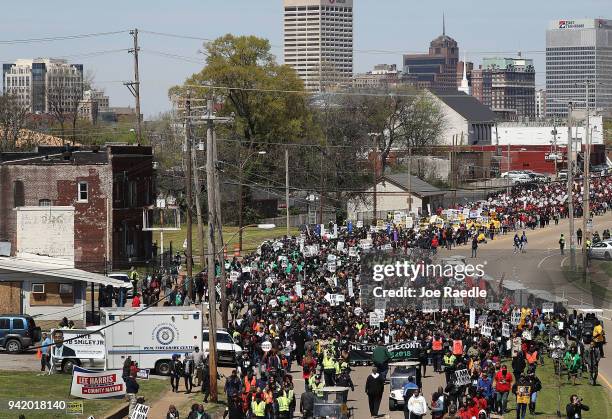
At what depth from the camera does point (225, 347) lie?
43.8 metres

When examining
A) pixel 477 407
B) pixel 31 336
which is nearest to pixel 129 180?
pixel 31 336

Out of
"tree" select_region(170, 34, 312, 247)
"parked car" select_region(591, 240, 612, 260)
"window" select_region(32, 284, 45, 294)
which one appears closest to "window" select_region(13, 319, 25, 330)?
"window" select_region(32, 284, 45, 294)

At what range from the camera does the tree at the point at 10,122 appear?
117438mm

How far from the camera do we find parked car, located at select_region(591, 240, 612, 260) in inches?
2755

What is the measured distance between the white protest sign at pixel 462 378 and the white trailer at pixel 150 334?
1018cm

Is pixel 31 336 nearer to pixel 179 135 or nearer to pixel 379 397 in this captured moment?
pixel 379 397

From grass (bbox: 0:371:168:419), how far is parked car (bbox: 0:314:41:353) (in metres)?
5.03

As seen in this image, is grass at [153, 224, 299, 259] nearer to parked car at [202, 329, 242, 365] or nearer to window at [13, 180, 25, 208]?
window at [13, 180, 25, 208]

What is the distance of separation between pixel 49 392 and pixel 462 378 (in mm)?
11344

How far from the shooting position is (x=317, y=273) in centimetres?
5869

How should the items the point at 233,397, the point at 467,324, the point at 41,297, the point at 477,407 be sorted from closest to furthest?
1. the point at 477,407
2. the point at 233,397
3. the point at 467,324
4. the point at 41,297

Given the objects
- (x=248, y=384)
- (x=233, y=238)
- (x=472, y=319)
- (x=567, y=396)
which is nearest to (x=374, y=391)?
(x=248, y=384)

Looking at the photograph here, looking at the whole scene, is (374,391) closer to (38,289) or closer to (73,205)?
(38,289)

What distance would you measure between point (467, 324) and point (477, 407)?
584 inches
